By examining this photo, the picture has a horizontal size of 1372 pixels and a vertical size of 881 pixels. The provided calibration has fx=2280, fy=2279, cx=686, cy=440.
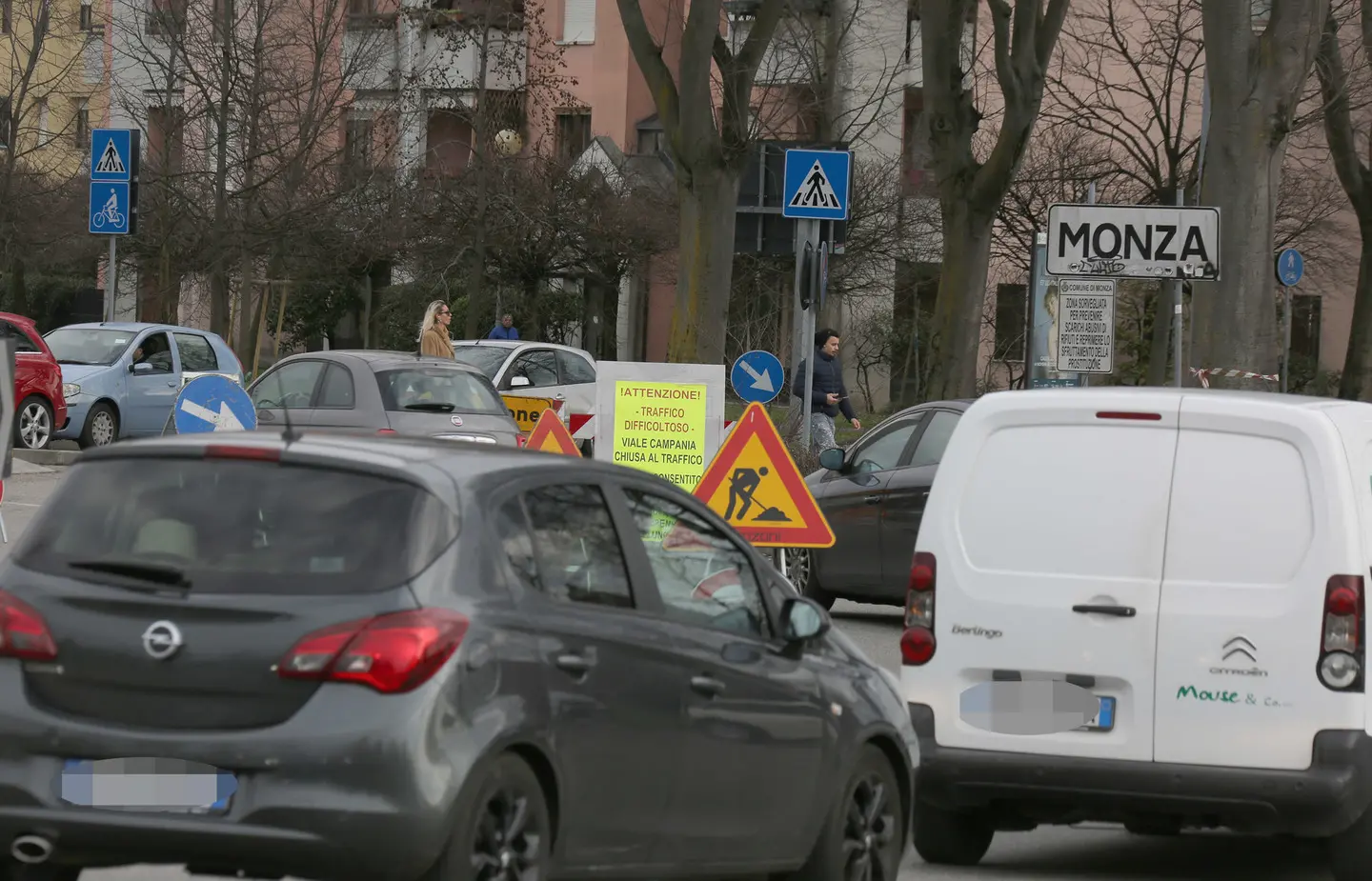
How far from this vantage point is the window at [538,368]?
28500mm

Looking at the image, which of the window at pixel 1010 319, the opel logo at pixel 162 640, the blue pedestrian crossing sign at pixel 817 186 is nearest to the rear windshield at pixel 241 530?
the opel logo at pixel 162 640

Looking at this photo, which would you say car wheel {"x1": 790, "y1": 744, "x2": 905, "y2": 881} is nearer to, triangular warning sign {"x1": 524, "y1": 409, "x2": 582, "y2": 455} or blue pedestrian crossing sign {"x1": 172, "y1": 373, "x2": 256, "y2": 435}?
triangular warning sign {"x1": 524, "y1": 409, "x2": 582, "y2": 455}

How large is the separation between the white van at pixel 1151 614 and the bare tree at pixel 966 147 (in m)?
18.3

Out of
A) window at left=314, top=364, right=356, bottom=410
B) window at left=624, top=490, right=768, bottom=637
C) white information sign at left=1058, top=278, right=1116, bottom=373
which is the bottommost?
window at left=624, top=490, right=768, bottom=637

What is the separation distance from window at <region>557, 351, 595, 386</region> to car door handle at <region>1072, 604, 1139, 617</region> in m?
21.2

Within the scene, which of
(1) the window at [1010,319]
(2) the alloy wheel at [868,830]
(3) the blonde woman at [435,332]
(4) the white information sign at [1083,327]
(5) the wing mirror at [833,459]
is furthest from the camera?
(1) the window at [1010,319]

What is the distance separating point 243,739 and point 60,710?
528mm

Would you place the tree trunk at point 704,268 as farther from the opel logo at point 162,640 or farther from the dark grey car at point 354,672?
the opel logo at point 162,640

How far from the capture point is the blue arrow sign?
2003 cm

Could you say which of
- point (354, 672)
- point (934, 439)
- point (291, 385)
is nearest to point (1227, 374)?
point (934, 439)

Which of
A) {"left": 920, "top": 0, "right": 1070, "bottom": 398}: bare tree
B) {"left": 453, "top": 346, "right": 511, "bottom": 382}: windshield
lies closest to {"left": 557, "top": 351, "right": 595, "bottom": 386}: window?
{"left": 453, "top": 346, "right": 511, "bottom": 382}: windshield

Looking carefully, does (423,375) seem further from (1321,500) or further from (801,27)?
(801,27)

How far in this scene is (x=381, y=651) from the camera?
5.43 m

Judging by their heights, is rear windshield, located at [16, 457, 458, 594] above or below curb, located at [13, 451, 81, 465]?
above
